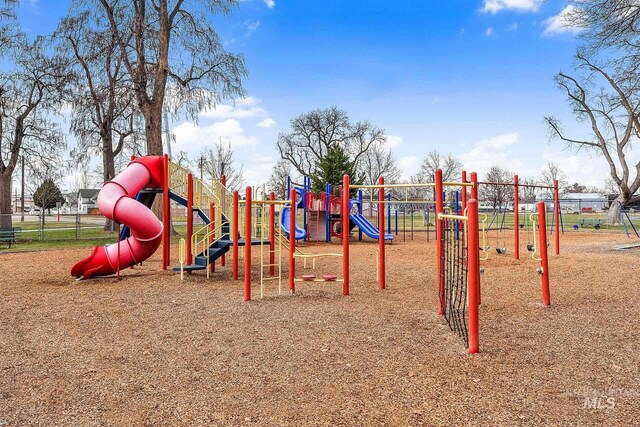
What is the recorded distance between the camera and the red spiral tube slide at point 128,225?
9.36 meters

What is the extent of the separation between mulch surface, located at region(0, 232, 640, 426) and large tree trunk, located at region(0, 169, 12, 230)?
1363 cm

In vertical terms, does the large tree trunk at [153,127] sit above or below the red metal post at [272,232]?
above

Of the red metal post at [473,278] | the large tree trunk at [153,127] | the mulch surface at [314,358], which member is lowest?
the mulch surface at [314,358]

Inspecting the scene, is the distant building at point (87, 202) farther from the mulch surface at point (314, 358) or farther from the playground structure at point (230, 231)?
the mulch surface at point (314, 358)

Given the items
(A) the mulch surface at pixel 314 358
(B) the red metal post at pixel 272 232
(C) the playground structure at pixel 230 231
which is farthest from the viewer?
(B) the red metal post at pixel 272 232

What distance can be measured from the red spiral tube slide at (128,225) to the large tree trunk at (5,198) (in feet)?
41.4

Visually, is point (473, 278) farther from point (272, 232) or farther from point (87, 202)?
point (87, 202)

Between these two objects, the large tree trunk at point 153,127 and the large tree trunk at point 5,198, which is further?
the large tree trunk at point 5,198

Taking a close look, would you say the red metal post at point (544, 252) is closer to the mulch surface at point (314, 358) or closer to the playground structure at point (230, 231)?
the playground structure at point (230, 231)

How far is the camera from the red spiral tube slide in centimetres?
936

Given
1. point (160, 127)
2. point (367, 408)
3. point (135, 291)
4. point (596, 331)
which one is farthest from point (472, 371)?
point (160, 127)

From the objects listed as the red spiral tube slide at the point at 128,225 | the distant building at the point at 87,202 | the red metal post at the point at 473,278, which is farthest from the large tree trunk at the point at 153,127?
the distant building at the point at 87,202

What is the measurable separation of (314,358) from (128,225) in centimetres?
644

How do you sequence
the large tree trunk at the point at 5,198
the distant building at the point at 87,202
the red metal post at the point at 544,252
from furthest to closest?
the distant building at the point at 87,202, the large tree trunk at the point at 5,198, the red metal post at the point at 544,252
